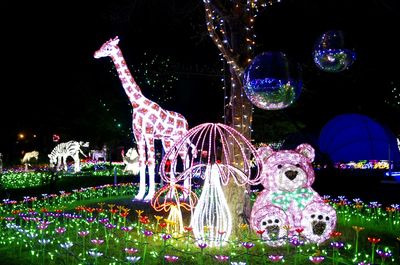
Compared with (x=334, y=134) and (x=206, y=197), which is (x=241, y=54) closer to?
(x=206, y=197)

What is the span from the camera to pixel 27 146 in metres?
32.7

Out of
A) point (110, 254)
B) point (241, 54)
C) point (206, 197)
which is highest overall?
point (241, 54)

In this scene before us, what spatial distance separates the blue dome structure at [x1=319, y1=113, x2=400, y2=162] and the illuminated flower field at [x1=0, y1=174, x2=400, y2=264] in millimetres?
11347

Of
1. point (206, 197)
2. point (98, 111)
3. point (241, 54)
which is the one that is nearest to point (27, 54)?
point (98, 111)

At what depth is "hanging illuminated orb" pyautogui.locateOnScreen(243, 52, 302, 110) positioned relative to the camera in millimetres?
6539

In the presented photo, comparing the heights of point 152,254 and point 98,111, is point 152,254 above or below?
below

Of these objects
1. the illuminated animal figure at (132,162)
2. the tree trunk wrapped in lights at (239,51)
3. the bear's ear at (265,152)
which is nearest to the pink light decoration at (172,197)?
the tree trunk wrapped in lights at (239,51)

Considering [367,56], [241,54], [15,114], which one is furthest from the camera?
[15,114]

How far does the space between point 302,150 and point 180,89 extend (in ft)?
55.6

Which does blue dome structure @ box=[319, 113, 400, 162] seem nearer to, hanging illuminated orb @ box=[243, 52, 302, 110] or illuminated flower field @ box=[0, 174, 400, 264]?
illuminated flower field @ box=[0, 174, 400, 264]

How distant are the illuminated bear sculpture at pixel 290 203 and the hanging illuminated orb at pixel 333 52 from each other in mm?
1338

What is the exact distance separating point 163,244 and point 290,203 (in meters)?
1.92

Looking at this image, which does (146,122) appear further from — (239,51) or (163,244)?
(163,244)

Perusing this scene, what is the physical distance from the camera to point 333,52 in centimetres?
794
